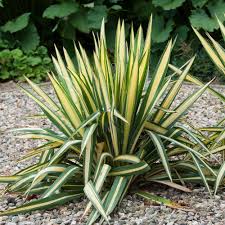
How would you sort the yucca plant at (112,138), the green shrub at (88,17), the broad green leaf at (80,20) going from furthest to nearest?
the broad green leaf at (80,20) → the green shrub at (88,17) → the yucca plant at (112,138)

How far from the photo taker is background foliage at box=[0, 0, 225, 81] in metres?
7.36

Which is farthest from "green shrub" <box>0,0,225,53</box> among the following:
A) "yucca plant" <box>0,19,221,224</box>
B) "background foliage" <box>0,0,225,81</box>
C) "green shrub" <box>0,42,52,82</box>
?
"yucca plant" <box>0,19,221,224</box>

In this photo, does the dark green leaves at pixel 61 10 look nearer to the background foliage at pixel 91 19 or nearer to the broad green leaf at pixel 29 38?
the background foliage at pixel 91 19

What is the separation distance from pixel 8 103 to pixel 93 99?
301cm

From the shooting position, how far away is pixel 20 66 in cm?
738

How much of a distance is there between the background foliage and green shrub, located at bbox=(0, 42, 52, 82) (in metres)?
0.25

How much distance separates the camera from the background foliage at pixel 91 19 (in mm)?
7359

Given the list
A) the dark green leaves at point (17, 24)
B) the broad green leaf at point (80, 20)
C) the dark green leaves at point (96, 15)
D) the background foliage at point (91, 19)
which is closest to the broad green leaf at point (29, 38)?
the background foliage at point (91, 19)

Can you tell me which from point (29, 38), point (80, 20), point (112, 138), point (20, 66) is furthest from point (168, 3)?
point (112, 138)

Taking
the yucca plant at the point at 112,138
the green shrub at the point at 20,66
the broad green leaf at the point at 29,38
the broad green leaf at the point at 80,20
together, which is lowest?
the green shrub at the point at 20,66

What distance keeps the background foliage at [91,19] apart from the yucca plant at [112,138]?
3535mm

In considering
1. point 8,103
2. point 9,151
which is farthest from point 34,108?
point 9,151

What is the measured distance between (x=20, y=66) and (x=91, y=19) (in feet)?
3.38

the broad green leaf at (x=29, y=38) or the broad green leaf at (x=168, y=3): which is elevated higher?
the broad green leaf at (x=168, y=3)
